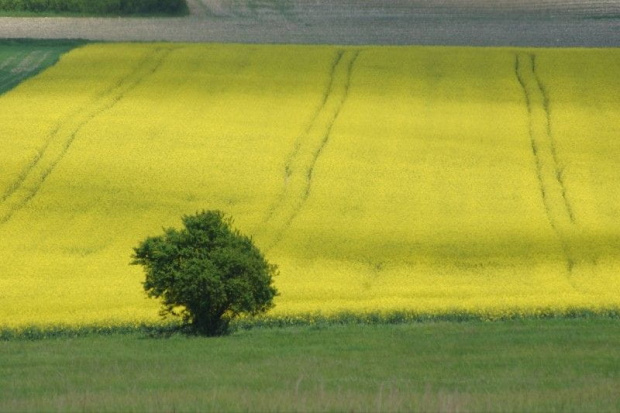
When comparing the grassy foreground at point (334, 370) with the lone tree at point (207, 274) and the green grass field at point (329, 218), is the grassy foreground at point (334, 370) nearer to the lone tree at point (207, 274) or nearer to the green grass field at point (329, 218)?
the green grass field at point (329, 218)

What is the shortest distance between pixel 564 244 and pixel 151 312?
9792 mm

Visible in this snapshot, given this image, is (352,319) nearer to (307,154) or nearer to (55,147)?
(307,154)

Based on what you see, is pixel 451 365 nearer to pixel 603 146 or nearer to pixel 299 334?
pixel 299 334

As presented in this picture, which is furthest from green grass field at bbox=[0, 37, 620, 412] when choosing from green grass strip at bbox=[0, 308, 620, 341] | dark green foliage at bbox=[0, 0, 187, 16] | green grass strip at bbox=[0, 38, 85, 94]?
dark green foliage at bbox=[0, 0, 187, 16]

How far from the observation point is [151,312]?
24094 millimetres

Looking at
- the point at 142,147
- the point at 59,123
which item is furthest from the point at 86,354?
the point at 59,123

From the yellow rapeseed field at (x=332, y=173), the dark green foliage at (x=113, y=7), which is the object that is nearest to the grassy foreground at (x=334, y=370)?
the yellow rapeseed field at (x=332, y=173)

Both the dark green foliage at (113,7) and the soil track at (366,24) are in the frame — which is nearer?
the soil track at (366,24)

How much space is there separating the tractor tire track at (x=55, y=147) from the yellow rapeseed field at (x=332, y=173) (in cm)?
7

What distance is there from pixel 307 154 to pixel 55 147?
21.4ft

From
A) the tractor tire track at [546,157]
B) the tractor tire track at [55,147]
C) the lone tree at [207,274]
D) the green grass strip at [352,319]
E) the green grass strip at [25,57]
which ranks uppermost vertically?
the lone tree at [207,274]

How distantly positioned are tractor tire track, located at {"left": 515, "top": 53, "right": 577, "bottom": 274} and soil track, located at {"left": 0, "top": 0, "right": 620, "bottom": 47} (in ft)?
12.3

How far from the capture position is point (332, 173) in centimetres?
3450

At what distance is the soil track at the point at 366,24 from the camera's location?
5072cm
